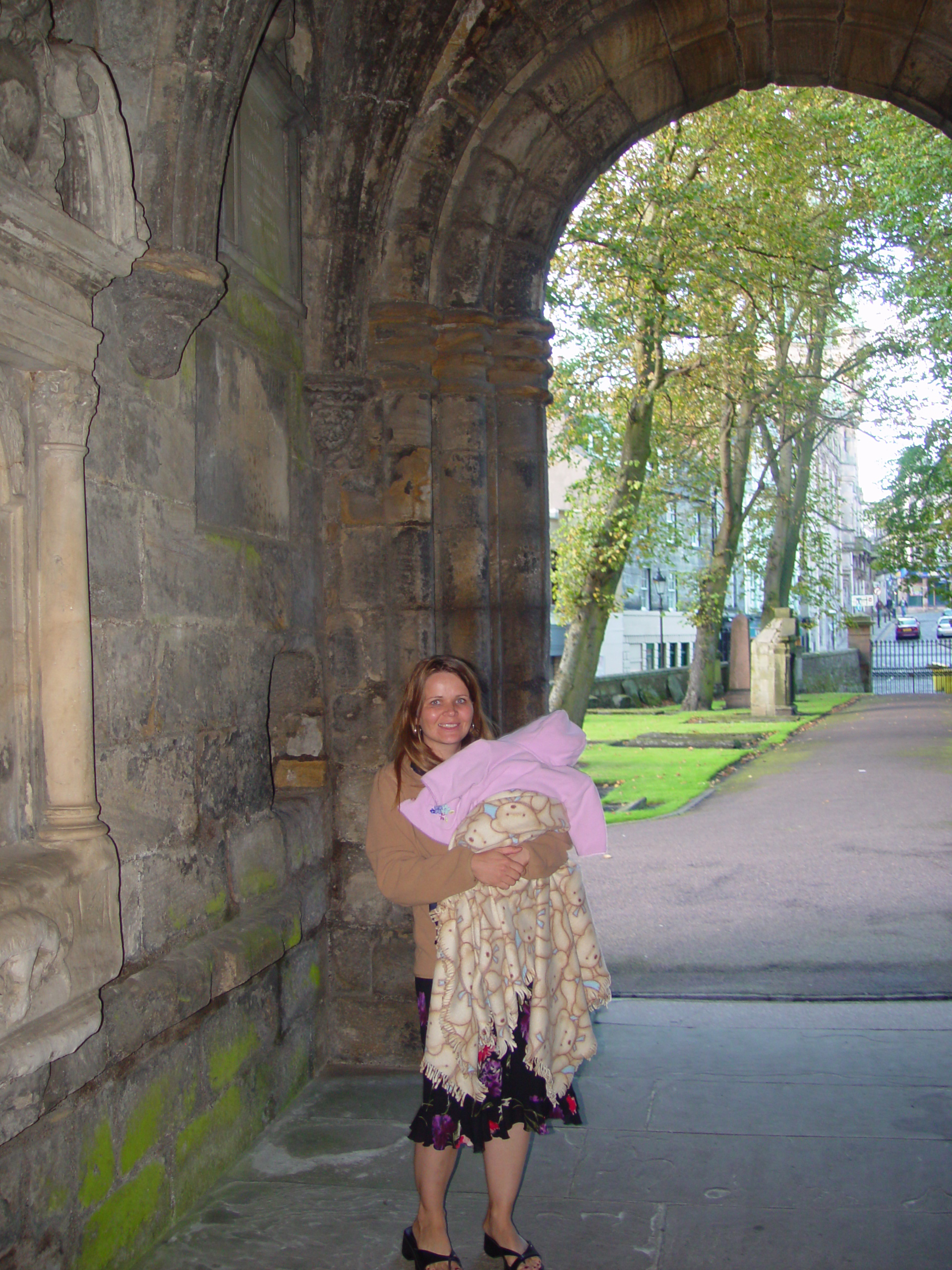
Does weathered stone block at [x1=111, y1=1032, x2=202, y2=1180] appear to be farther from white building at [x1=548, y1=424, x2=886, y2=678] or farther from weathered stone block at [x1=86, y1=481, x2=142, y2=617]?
white building at [x1=548, y1=424, x2=886, y2=678]

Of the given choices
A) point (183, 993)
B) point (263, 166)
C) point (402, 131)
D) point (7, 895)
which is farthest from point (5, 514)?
point (402, 131)

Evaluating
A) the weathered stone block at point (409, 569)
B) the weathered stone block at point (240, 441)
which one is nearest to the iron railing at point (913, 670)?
the weathered stone block at point (409, 569)

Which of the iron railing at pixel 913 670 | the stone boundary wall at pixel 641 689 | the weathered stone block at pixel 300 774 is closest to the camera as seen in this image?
the weathered stone block at pixel 300 774

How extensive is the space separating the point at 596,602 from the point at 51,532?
956cm

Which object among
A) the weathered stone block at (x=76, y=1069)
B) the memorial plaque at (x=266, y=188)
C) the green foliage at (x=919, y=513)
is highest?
A: the green foliage at (x=919, y=513)

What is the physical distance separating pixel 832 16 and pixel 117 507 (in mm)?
3442

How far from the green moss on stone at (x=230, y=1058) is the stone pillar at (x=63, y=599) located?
3.43ft

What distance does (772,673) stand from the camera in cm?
1984

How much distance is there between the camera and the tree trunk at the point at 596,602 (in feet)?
37.6

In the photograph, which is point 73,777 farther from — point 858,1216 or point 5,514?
point 858,1216

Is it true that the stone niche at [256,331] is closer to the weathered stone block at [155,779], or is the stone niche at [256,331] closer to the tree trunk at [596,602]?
the weathered stone block at [155,779]

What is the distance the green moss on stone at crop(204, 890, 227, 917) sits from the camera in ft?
11.0

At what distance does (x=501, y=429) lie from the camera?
15.7 ft

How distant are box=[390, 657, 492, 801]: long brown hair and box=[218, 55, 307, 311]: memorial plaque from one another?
1.56m
